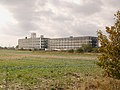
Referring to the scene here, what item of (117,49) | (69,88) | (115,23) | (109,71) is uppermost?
(115,23)

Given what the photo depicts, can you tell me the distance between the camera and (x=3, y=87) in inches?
655

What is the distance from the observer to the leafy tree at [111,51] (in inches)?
610

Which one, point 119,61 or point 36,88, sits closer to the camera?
point 119,61

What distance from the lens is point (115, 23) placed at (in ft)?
52.5

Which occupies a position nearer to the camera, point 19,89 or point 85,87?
point 85,87

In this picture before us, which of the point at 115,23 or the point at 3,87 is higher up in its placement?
the point at 115,23

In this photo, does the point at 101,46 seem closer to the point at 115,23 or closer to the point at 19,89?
the point at 115,23

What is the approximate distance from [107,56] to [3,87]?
21.5ft

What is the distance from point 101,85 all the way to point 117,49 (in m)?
2.24

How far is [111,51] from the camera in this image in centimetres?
1563

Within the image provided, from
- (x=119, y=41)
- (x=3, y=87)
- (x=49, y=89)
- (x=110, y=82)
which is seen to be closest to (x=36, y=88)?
(x=49, y=89)

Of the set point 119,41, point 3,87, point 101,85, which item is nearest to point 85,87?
point 101,85

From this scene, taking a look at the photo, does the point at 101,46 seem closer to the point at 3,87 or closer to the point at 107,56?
the point at 107,56

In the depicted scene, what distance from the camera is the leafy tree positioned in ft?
50.9
